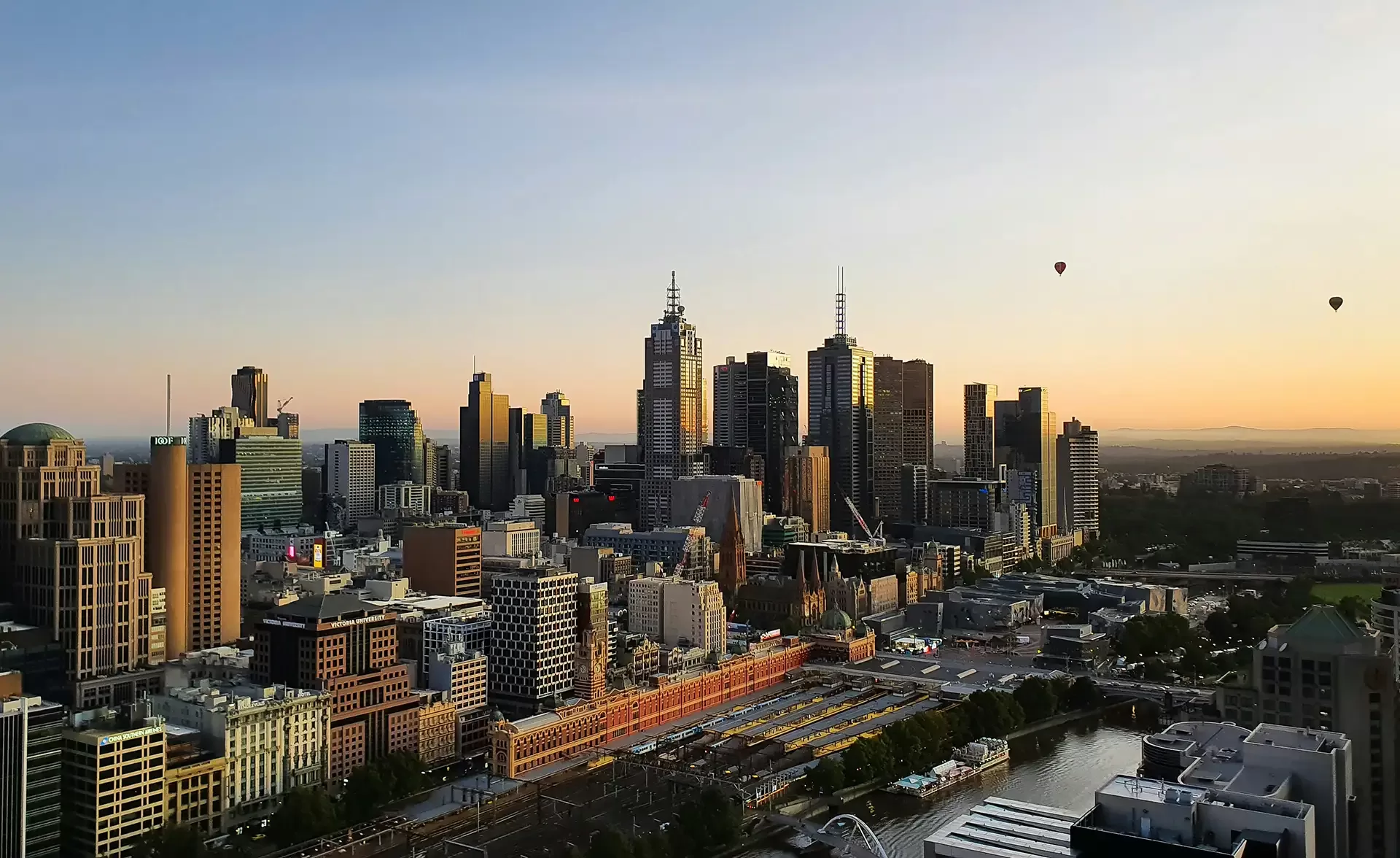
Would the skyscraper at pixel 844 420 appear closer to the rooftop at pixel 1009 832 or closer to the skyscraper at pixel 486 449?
the skyscraper at pixel 486 449

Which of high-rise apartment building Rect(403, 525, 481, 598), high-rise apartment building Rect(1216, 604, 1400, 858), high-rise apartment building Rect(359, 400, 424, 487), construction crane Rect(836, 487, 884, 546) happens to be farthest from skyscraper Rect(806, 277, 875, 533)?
high-rise apartment building Rect(1216, 604, 1400, 858)

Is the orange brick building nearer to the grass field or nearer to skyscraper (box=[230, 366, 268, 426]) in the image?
the grass field

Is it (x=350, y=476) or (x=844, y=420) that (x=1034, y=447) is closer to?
(x=844, y=420)

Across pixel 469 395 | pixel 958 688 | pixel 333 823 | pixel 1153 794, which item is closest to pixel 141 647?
pixel 333 823

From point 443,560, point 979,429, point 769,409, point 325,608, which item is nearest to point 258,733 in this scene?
point 325,608

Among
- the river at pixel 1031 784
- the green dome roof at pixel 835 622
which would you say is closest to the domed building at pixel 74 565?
the river at pixel 1031 784

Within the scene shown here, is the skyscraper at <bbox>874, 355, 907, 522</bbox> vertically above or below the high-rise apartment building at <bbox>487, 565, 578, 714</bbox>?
above
